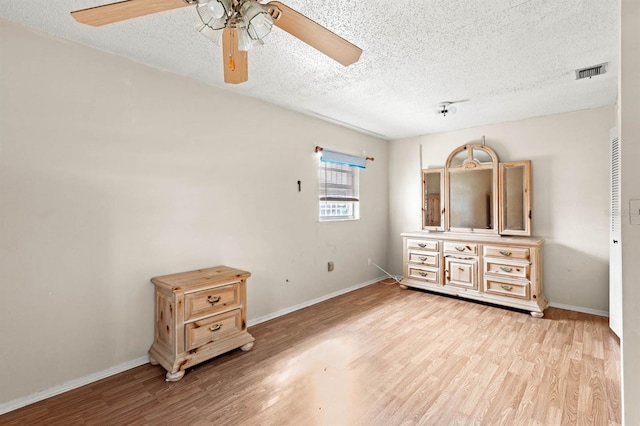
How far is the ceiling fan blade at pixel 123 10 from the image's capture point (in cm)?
123

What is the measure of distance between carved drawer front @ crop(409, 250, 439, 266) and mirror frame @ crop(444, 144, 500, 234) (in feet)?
1.82

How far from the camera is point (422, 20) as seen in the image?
1.85 m

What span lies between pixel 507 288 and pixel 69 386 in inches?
164

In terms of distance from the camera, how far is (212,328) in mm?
2410

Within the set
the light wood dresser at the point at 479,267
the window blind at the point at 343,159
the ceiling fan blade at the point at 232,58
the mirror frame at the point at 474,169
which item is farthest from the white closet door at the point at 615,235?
the ceiling fan blade at the point at 232,58

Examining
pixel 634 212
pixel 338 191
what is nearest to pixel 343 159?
pixel 338 191

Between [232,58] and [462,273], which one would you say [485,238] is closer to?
[462,273]

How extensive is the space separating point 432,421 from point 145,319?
7.07 feet

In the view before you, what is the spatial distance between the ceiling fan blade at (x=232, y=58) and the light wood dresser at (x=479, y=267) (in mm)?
3293

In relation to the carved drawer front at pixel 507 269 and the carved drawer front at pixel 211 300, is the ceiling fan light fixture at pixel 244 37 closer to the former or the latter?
the carved drawer front at pixel 211 300

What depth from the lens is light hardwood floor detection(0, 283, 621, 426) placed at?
1.80m

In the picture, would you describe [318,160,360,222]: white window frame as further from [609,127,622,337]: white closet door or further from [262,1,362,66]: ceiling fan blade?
[609,127,622,337]: white closet door

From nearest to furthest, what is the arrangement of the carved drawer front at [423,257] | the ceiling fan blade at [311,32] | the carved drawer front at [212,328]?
the ceiling fan blade at [311,32]
the carved drawer front at [212,328]
the carved drawer front at [423,257]

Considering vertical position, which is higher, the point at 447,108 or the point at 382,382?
the point at 447,108
